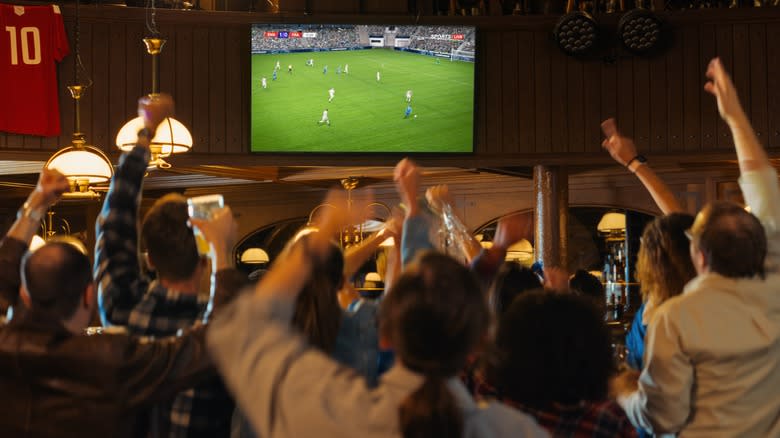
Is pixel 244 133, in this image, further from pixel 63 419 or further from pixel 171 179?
pixel 63 419

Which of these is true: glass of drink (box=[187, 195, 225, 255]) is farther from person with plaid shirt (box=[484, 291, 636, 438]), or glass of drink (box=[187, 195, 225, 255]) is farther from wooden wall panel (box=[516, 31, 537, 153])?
wooden wall panel (box=[516, 31, 537, 153])

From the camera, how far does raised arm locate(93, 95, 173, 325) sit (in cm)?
253

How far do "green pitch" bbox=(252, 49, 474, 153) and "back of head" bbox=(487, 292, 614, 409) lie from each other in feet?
22.1

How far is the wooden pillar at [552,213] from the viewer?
8.96 meters

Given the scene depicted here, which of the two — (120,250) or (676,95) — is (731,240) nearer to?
(120,250)

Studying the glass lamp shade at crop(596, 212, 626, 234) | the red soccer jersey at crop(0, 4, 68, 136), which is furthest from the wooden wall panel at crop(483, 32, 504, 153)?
the red soccer jersey at crop(0, 4, 68, 136)

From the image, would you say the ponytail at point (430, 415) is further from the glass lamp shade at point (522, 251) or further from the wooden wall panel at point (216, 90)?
the glass lamp shade at point (522, 251)

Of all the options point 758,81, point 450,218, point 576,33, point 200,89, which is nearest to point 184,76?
point 200,89

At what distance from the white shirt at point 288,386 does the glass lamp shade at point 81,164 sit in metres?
4.33

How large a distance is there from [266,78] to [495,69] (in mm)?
2041

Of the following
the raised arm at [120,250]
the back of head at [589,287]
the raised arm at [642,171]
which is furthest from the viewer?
the back of head at [589,287]

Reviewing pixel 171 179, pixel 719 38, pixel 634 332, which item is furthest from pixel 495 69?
pixel 634 332

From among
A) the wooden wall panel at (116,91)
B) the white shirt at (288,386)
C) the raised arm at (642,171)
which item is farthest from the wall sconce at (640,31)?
the white shirt at (288,386)

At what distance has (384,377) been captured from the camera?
157cm
